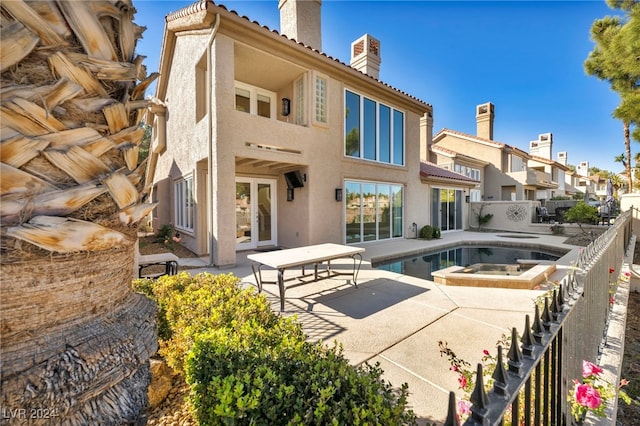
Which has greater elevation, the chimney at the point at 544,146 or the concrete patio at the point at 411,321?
the chimney at the point at 544,146

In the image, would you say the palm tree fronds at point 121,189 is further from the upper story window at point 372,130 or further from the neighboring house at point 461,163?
the neighboring house at point 461,163

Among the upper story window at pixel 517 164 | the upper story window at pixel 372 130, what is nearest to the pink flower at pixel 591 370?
the upper story window at pixel 372 130

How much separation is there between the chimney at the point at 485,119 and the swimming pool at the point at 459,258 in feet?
62.9

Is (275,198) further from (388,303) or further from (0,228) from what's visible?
(0,228)

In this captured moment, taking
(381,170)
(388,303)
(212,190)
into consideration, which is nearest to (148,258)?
(212,190)

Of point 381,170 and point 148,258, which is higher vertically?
point 381,170

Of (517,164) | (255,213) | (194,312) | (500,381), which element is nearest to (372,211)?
(255,213)

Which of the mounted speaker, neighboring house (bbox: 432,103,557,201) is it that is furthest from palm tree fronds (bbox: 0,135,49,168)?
neighboring house (bbox: 432,103,557,201)

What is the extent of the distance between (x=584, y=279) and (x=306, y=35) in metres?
12.6

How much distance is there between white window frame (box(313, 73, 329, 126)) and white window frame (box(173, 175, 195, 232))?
5445mm

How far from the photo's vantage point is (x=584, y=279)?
2.72m

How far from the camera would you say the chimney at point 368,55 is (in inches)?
579

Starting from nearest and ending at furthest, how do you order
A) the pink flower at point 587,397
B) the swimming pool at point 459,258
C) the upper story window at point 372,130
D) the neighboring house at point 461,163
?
1. the pink flower at point 587,397
2. the swimming pool at point 459,258
3. the upper story window at point 372,130
4. the neighboring house at point 461,163

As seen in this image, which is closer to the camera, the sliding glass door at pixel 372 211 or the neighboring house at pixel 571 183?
the sliding glass door at pixel 372 211
